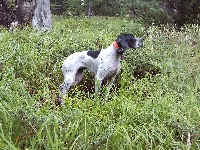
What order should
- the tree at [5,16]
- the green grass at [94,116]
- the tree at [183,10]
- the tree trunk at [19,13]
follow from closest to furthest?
the green grass at [94,116], the tree trunk at [19,13], the tree at [5,16], the tree at [183,10]

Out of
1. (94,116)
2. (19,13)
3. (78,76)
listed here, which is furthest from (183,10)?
(94,116)

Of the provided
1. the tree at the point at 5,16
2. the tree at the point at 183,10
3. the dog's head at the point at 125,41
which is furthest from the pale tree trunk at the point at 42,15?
the dog's head at the point at 125,41

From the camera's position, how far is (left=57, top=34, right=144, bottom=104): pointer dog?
15.1 ft

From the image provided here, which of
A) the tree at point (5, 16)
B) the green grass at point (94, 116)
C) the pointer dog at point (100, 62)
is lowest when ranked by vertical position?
the green grass at point (94, 116)

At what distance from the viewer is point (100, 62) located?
15.6 feet

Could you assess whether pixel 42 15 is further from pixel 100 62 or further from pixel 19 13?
pixel 100 62

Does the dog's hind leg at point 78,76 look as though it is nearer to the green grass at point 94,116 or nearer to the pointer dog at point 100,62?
the pointer dog at point 100,62

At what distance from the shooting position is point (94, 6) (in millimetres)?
21828

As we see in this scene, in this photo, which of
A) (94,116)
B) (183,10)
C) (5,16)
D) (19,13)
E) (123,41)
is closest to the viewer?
(94,116)

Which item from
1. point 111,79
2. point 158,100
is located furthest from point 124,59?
point 158,100

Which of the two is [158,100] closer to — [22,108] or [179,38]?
[22,108]

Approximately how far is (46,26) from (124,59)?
12.9ft

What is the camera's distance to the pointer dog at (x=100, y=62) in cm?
462

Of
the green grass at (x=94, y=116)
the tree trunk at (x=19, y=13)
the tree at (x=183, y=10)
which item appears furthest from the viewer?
the tree at (x=183, y=10)
